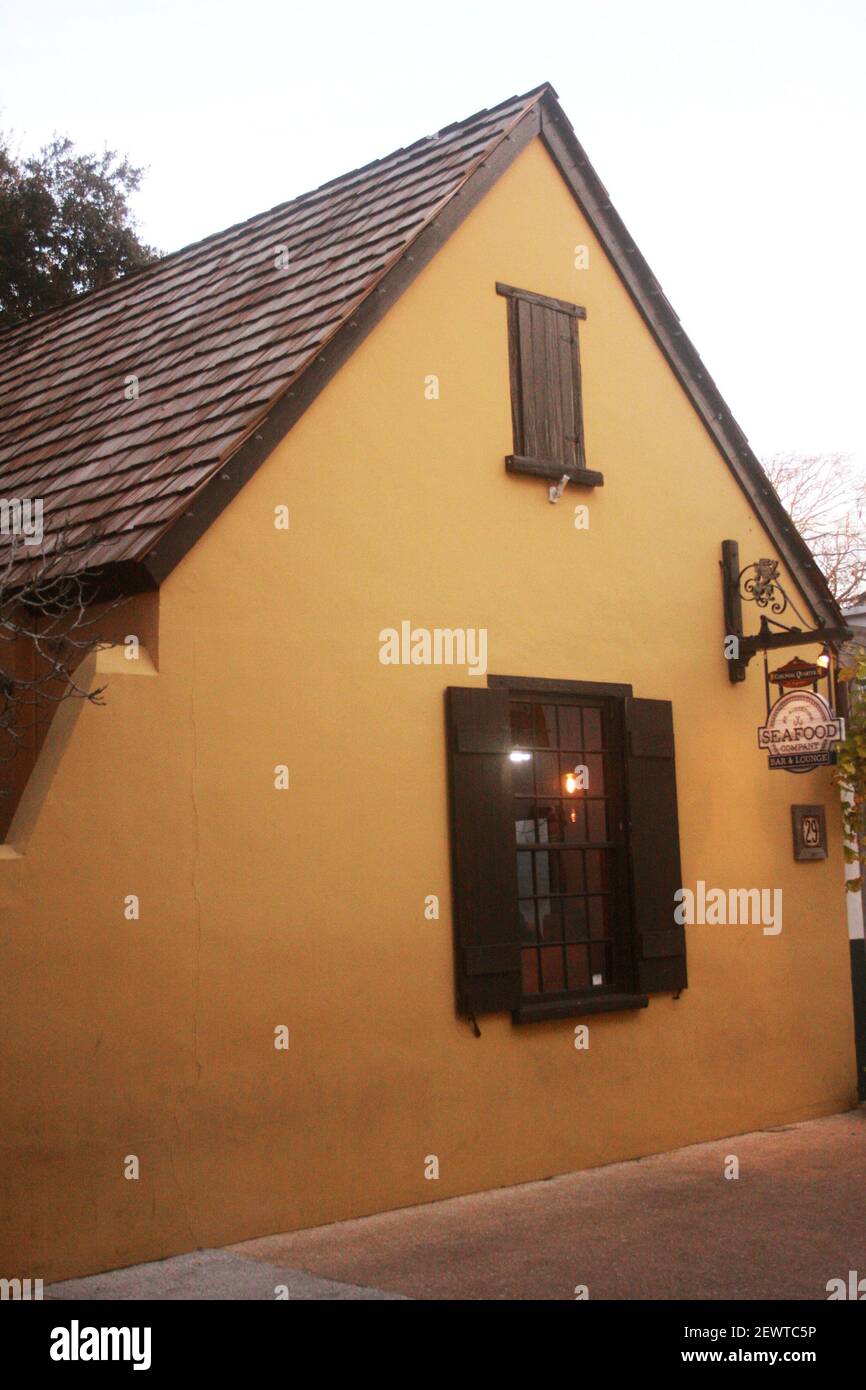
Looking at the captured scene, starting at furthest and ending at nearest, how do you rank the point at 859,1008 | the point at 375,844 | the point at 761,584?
the point at 859,1008 → the point at 761,584 → the point at 375,844

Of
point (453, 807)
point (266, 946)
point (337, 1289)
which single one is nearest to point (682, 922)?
point (453, 807)

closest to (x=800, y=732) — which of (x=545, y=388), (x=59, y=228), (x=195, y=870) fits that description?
(x=545, y=388)

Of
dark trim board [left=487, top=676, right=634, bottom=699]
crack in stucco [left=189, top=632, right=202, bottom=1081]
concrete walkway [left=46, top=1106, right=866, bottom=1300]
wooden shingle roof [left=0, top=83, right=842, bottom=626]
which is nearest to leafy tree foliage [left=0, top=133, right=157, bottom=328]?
wooden shingle roof [left=0, top=83, right=842, bottom=626]

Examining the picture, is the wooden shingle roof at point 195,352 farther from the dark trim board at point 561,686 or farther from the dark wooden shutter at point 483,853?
the dark trim board at point 561,686

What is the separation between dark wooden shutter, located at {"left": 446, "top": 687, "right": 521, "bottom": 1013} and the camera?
855 centimetres

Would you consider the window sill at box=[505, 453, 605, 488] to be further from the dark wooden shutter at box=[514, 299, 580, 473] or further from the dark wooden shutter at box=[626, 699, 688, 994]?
the dark wooden shutter at box=[626, 699, 688, 994]

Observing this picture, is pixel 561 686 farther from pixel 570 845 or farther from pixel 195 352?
pixel 195 352

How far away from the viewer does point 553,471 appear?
952cm

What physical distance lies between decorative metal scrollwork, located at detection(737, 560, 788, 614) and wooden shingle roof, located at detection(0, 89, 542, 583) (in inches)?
132

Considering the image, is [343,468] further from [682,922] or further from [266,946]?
[682,922]

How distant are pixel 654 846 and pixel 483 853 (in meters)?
1.50

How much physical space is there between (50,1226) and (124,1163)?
0.44 m

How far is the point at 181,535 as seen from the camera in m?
7.46
